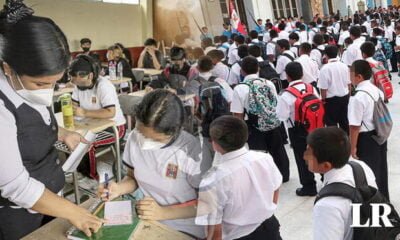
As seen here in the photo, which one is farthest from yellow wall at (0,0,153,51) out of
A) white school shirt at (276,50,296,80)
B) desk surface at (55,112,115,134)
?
desk surface at (55,112,115,134)

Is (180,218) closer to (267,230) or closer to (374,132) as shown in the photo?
(267,230)

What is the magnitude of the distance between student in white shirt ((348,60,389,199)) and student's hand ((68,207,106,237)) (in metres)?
1.74

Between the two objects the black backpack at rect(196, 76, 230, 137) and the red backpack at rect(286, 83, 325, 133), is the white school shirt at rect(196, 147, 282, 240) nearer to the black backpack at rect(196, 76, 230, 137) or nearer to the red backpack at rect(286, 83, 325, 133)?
the black backpack at rect(196, 76, 230, 137)

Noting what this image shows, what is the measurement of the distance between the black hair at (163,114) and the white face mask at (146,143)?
88mm

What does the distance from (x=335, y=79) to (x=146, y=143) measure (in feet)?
8.82

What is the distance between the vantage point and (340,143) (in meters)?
1.41

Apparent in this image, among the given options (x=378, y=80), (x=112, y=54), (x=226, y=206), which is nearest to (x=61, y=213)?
(x=226, y=206)

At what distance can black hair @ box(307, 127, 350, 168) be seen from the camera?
1.36 meters

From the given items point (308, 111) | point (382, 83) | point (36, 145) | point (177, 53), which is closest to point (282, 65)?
point (382, 83)

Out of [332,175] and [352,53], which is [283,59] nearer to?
[352,53]

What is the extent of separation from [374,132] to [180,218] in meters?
1.58

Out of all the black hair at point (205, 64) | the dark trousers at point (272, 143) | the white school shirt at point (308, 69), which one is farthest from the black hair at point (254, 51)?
the dark trousers at point (272, 143)

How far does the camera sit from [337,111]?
3633 millimetres

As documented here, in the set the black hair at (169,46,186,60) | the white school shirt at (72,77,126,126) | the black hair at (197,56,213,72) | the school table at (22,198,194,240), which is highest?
the black hair at (169,46,186,60)
